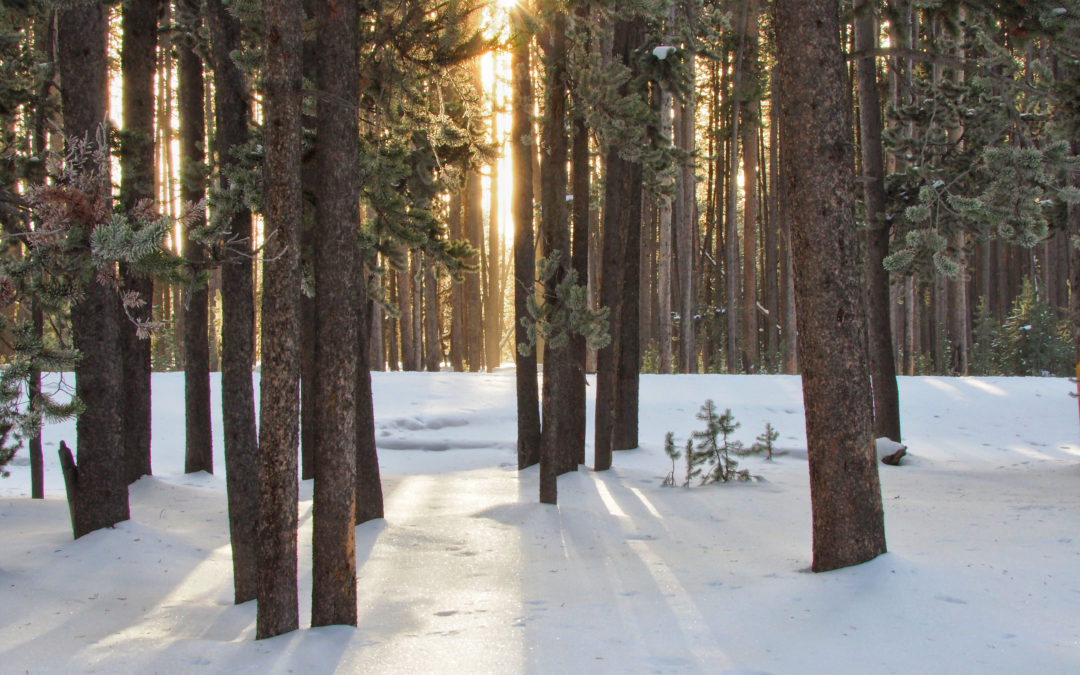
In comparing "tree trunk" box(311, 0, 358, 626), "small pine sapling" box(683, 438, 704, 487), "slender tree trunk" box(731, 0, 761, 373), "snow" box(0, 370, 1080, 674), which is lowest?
"snow" box(0, 370, 1080, 674)

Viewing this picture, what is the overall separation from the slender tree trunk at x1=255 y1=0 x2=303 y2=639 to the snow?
0.47m

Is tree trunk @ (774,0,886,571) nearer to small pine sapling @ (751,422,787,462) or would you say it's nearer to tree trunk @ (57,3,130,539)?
small pine sapling @ (751,422,787,462)

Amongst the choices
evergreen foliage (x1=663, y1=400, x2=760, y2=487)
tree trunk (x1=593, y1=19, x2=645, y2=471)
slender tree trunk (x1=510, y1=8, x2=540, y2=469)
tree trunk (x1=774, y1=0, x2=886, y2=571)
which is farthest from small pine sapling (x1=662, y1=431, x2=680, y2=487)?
tree trunk (x1=774, y1=0, x2=886, y2=571)

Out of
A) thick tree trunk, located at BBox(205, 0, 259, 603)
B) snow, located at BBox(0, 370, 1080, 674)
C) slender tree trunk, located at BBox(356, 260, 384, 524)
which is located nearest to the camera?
snow, located at BBox(0, 370, 1080, 674)

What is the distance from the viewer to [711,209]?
31250mm

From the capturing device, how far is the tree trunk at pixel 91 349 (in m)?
7.69

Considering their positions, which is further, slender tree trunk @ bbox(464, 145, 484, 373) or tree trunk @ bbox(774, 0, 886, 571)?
slender tree trunk @ bbox(464, 145, 484, 373)

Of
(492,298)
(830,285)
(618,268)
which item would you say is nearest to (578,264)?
(618,268)

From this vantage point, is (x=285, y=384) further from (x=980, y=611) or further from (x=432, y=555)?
(x=980, y=611)

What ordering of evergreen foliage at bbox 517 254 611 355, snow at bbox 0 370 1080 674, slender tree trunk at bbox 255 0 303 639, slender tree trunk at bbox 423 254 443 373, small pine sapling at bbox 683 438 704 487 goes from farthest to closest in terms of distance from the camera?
slender tree trunk at bbox 423 254 443 373 < small pine sapling at bbox 683 438 704 487 < evergreen foliage at bbox 517 254 611 355 < slender tree trunk at bbox 255 0 303 639 < snow at bbox 0 370 1080 674

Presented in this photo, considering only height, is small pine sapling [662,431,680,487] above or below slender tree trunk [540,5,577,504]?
below

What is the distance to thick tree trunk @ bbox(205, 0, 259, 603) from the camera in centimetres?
668

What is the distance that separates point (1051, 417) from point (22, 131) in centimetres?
1691

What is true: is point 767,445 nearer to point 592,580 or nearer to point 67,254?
point 592,580
